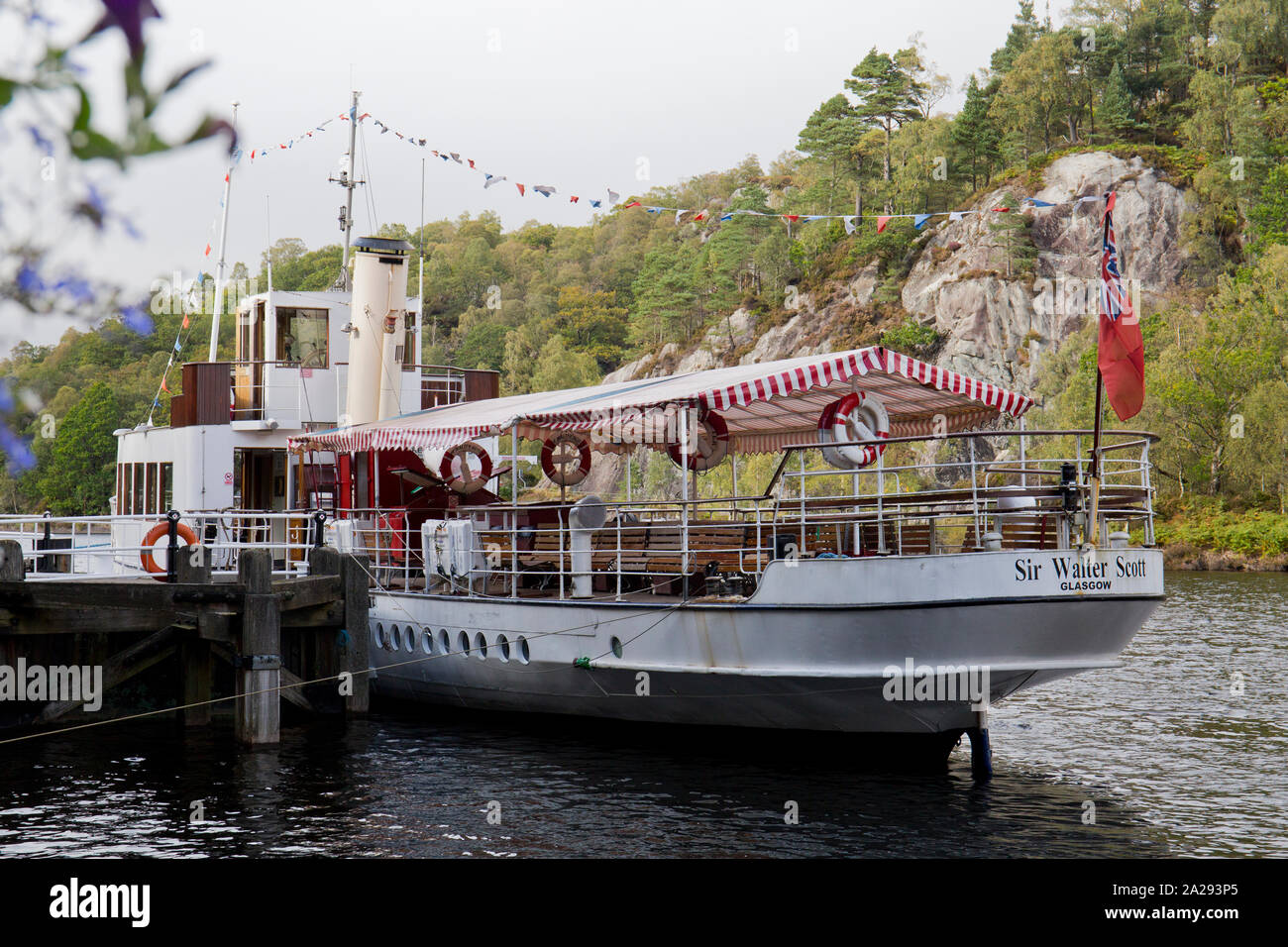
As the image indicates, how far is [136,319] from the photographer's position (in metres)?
1.42

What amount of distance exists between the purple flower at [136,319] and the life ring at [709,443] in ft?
42.3

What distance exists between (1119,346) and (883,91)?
91710mm

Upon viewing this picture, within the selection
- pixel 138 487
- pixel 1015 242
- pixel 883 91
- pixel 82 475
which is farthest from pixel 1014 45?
pixel 138 487

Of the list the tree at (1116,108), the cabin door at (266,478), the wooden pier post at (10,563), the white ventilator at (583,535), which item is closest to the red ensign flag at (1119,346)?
the white ventilator at (583,535)

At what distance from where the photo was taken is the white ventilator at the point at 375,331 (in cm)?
1975

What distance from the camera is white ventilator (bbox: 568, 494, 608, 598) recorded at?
46.9 feet

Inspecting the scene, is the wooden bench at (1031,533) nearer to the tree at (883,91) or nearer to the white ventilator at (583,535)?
the white ventilator at (583,535)

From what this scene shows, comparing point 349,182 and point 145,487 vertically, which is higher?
point 349,182

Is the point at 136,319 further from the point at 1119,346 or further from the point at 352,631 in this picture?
the point at 352,631

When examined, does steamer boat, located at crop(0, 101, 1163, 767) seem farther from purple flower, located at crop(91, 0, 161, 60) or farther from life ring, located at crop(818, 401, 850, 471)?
purple flower, located at crop(91, 0, 161, 60)
